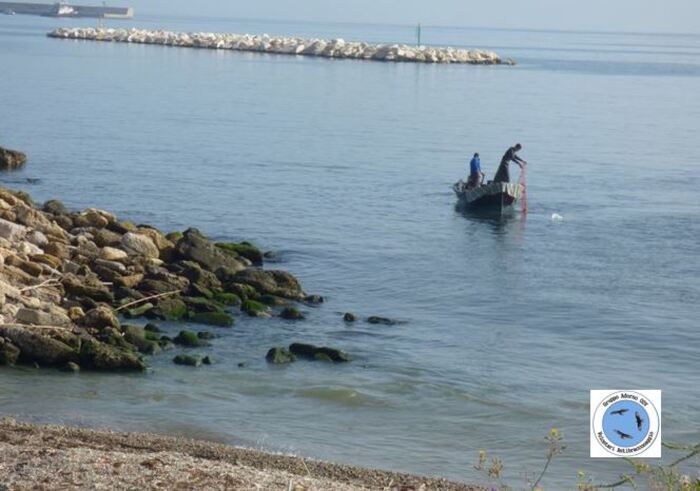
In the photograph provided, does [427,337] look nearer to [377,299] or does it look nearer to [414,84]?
[377,299]

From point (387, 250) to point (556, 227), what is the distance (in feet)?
18.1

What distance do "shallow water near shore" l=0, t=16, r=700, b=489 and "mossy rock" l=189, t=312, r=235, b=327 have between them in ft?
1.30

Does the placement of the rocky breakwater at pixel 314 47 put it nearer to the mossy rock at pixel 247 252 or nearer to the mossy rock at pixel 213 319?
the mossy rock at pixel 247 252

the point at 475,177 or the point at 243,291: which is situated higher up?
the point at 475,177

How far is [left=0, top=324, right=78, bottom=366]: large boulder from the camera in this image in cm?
1591

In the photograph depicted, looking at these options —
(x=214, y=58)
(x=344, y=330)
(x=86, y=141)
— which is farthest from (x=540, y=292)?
(x=214, y=58)

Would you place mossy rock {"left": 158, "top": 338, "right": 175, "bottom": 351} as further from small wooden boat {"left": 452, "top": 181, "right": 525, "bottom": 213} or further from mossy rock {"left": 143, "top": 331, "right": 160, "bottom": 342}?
small wooden boat {"left": 452, "top": 181, "right": 525, "bottom": 213}

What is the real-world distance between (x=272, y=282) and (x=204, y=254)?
1388mm

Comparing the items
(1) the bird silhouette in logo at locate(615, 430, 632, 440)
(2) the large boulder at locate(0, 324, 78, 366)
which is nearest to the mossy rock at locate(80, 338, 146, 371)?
(2) the large boulder at locate(0, 324, 78, 366)

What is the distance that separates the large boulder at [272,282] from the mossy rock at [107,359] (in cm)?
498

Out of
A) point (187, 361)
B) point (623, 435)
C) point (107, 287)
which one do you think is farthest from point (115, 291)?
point (623, 435)

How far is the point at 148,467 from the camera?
927 centimetres

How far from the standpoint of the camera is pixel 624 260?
26.3 m

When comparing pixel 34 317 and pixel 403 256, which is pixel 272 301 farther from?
pixel 403 256
